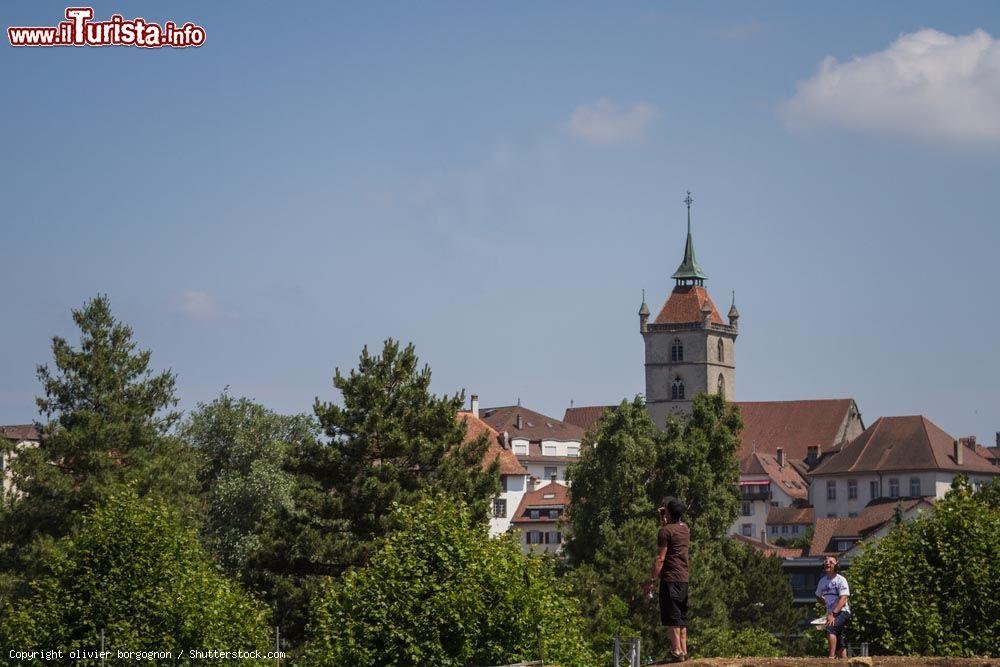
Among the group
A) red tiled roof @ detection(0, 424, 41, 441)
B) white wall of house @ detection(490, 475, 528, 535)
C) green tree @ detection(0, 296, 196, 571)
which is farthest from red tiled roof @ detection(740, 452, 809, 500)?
green tree @ detection(0, 296, 196, 571)

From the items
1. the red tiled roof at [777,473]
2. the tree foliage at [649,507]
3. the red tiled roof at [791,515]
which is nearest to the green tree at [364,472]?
the tree foliage at [649,507]

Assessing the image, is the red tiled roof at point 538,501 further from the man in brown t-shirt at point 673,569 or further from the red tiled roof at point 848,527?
the man in brown t-shirt at point 673,569

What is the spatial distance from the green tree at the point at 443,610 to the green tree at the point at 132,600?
2.80 metres

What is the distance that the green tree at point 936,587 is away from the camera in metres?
37.2

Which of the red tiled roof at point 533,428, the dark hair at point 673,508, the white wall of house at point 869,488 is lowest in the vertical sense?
the dark hair at point 673,508

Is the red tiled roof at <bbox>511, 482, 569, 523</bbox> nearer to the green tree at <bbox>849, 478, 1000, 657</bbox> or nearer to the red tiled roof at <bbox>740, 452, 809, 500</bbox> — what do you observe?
the red tiled roof at <bbox>740, 452, 809, 500</bbox>

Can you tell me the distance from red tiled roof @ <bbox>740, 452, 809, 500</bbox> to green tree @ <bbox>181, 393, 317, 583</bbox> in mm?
92430

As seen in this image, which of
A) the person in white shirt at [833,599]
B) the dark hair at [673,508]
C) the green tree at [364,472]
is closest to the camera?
the dark hair at [673,508]

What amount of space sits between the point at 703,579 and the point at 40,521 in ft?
96.1

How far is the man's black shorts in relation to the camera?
73.3 ft

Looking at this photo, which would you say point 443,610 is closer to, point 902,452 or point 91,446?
point 91,446

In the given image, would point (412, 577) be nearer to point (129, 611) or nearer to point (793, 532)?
point (129, 611)

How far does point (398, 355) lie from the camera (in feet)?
215

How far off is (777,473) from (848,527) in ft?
149
